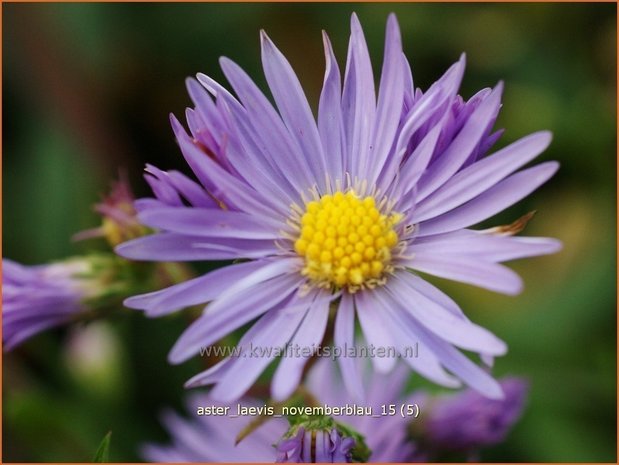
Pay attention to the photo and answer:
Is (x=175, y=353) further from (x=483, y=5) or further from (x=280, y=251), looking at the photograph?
(x=483, y=5)

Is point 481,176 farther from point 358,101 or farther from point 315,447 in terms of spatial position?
point 315,447

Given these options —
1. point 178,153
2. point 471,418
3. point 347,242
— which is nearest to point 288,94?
point 347,242

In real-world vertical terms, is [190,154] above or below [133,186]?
below

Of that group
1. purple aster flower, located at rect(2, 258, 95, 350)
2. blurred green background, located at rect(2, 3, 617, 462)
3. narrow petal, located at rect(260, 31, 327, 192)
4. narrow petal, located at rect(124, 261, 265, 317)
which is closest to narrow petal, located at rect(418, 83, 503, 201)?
narrow petal, located at rect(260, 31, 327, 192)

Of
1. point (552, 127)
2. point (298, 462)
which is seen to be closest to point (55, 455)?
point (298, 462)

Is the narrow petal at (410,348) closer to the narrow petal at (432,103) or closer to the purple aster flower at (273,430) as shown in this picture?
the narrow petal at (432,103)

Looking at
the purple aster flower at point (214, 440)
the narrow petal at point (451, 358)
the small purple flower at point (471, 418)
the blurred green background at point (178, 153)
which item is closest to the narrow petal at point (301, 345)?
the narrow petal at point (451, 358)
